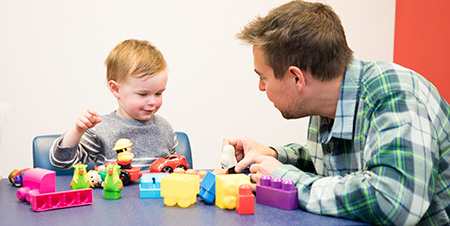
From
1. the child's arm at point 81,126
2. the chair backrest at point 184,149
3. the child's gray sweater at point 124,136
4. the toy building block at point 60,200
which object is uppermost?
the child's arm at point 81,126

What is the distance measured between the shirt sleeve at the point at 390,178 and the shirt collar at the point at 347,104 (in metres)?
0.10

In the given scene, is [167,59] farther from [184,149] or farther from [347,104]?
[347,104]

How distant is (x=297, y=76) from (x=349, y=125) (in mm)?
179

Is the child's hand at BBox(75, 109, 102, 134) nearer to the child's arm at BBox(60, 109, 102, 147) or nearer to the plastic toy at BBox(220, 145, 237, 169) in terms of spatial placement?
the child's arm at BBox(60, 109, 102, 147)

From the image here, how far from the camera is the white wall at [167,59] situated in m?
2.28

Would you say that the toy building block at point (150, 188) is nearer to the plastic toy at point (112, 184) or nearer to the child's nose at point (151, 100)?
the plastic toy at point (112, 184)

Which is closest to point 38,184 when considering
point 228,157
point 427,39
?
point 228,157

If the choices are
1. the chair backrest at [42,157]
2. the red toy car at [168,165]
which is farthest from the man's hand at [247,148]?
the chair backrest at [42,157]

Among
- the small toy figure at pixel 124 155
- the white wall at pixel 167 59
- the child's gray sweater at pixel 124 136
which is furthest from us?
the white wall at pixel 167 59

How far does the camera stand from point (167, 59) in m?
2.44

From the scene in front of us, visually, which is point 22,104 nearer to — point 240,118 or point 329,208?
point 240,118

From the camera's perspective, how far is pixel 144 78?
1.52m

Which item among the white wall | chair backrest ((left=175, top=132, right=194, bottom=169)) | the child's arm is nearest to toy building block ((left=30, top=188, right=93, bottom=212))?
the child's arm

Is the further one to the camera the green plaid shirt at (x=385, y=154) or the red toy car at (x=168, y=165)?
the red toy car at (x=168, y=165)
